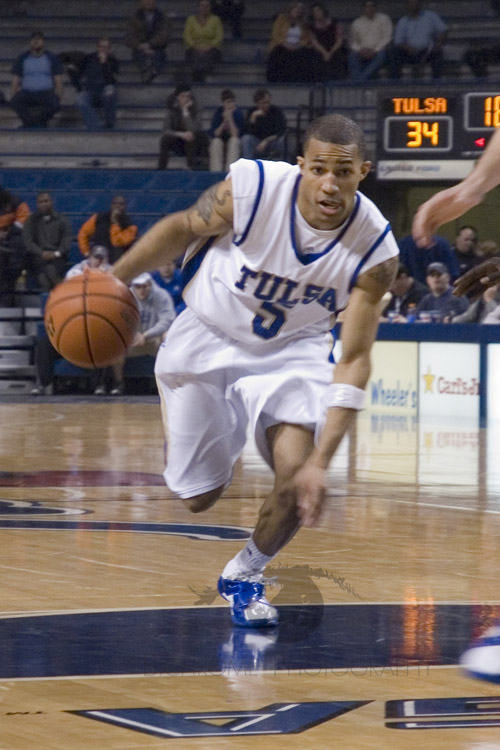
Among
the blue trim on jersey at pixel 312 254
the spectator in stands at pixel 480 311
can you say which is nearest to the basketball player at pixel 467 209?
the blue trim on jersey at pixel 312 254

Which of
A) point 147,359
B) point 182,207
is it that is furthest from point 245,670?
point 182,207

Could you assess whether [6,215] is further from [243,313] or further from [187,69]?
[243,313]

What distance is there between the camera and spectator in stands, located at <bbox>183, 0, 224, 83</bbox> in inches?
799

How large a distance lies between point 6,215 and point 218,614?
12.9 m

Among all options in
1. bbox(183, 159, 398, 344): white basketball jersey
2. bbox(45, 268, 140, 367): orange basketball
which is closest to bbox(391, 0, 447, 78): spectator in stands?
bbox(45, 268, 140, 367): orange basketball

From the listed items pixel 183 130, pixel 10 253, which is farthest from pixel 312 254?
pixel 183 130

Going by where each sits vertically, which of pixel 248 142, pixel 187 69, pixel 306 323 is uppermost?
pixel 187 69

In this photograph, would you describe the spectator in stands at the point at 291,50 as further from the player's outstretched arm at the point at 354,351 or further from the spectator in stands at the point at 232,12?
the player's outstretched arm at the point at 354,351

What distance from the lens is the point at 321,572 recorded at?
5512 millimetres

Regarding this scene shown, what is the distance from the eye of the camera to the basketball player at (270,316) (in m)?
4.32

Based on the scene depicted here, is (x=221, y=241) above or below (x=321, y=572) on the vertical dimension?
above

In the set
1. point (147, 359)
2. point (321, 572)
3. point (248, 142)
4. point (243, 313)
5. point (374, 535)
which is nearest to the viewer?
point (243, 313)

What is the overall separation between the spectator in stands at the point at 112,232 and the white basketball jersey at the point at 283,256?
12.0 meters

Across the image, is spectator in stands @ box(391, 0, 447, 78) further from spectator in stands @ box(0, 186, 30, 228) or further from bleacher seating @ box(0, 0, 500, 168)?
spectator in stands @ box(0, 186, 30, 228)
